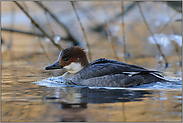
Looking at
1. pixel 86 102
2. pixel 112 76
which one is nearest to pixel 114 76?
pixel 112 76

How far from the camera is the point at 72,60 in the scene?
22.0ft

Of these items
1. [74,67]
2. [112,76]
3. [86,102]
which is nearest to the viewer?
[86,102]

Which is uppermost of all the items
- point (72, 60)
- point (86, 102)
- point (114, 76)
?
point (72, 60)

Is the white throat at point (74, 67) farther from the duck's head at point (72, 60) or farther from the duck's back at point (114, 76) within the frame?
the duck's back at point (114, 76)

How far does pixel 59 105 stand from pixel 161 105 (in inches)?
60.5

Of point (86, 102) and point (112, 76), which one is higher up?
point (112, 76)

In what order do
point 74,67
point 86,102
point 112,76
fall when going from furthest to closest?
point 74,67
point 112,76
point 86,102

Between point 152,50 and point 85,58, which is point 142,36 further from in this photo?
point 85,58

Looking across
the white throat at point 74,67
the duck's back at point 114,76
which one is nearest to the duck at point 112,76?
the duck's back at point 114,76

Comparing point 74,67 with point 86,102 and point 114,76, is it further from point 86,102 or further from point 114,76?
point 86,102

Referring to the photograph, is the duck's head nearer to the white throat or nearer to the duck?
the white throat

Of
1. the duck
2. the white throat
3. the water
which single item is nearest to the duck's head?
the white throat

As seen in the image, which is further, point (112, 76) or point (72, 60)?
point (72, 60)

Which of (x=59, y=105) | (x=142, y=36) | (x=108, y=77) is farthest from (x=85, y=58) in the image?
(x=142, y=36)
